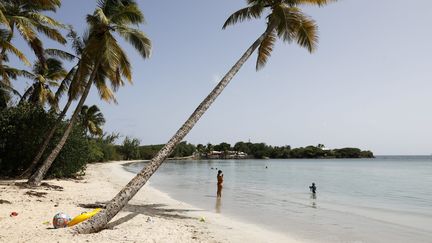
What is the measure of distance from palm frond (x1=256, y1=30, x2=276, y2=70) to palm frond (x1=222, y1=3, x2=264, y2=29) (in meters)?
0.98

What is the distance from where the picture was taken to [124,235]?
8.47 m

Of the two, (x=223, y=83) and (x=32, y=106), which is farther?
(x=32, y=106)

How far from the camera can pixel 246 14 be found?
613 inches

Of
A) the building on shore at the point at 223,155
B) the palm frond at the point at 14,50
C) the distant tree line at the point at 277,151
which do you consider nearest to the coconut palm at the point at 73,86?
the palm frond at the point at 14,50

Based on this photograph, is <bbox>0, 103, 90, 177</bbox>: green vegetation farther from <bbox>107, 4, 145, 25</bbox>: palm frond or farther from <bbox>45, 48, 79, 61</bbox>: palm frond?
<bbox>107, 4, 145, 25</bbox>: palm frond

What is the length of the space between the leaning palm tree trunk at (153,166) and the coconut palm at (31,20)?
797cm

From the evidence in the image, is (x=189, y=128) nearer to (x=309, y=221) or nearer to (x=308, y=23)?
(x=309, y=221)

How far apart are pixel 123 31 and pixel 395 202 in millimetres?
18259

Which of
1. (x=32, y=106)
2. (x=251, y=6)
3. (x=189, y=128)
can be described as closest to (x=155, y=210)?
(x=189, y=128)

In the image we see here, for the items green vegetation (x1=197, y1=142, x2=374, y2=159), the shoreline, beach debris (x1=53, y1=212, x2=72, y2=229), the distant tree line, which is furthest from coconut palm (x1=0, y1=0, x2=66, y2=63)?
green vegetation (x1=197, y1=142, x2=374, y2=159)

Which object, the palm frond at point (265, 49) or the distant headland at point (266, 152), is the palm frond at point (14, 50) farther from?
the distant headland at point (266, 152)

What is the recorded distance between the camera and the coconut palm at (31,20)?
14852 millimetres

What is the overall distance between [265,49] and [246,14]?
167 centimetres

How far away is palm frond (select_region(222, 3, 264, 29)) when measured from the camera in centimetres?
1500
